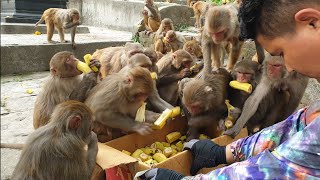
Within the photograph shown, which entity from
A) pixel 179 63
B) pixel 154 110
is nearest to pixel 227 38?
pixel 179 63

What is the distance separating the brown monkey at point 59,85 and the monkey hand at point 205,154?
5.46ft

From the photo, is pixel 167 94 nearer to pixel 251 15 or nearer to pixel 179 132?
pixel 179 132

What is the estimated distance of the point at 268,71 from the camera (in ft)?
14.7

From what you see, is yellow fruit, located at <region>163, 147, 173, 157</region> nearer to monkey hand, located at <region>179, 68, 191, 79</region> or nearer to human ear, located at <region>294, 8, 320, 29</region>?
monkey hand, located at <region>179, 68, 191, 79</region>

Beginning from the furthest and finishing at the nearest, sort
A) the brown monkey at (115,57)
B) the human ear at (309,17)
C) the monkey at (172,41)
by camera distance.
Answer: the monkey at (172,41), the brown monkey at (115,57), the human ear at (309,17)

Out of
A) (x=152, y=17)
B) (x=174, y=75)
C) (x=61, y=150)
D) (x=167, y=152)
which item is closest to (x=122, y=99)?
(x=167, y=152)

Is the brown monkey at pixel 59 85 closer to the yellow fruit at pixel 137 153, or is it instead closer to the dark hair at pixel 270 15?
the yellow fruit at pixel 137 153

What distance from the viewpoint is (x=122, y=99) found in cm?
409

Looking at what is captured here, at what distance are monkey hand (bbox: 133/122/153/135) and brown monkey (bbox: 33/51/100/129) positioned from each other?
2.73ft

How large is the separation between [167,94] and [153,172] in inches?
124

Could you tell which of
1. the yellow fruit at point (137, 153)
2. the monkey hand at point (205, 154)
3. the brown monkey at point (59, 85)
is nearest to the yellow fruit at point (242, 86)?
the monkey hand at point (205, 154)

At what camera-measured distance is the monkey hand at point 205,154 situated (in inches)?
126

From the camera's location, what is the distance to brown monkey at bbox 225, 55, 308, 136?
14.5 feet

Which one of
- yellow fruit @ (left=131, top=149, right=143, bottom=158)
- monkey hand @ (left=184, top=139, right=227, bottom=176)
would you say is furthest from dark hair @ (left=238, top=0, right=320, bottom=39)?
yellow fruit @ (left=131, top=149, right=143, bottom=158)
